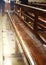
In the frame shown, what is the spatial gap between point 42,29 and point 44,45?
2.05 ft

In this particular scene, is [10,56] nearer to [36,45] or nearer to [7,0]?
[36,45]

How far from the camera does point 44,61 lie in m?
1.66

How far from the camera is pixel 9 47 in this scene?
340 cm

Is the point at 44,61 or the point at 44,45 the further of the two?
the point at 44,45

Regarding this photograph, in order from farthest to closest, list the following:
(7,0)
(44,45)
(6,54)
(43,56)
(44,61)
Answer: (7,0)
(6,54)
(44,45)
(43,56)
(44,61)

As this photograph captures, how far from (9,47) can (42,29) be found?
883 mm

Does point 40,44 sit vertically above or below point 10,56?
above

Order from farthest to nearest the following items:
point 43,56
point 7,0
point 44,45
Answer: point 7,0, point 44,45, point 43,56

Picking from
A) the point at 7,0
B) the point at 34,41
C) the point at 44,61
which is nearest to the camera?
the point at 44,61

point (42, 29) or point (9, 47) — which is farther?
point (9, 47)

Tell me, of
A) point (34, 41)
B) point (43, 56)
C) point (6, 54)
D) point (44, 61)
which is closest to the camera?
point (44, 61)

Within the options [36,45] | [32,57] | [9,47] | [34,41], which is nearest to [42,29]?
[34,41]

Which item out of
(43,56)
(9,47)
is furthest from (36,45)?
(9,47)

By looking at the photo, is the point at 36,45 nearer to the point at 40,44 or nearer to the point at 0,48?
the point at 40,44
